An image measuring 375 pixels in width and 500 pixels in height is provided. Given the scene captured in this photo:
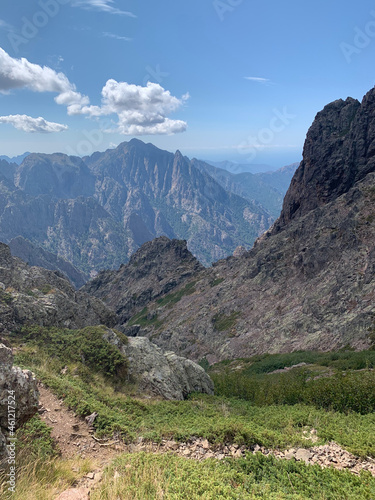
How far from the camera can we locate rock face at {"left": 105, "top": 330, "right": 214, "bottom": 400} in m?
22.0

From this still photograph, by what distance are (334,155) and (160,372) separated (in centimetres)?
9629

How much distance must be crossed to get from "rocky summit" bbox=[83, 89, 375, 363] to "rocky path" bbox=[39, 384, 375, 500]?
115 ft

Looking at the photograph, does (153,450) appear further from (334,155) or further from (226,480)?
(334,155)

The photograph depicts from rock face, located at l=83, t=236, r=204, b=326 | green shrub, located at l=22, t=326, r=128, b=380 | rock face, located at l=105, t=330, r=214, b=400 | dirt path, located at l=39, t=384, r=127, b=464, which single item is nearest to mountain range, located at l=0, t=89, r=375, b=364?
rock face, located at l=83, t=236, r=204, b=326

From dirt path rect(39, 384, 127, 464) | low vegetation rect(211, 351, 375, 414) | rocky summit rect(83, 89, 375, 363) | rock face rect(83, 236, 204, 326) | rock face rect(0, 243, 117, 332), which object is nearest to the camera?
dirt path rect(39, 384, 127, 464)

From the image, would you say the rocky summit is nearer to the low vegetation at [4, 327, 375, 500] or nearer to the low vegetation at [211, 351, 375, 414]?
the low vegetation at [211, 351, 375, 414]

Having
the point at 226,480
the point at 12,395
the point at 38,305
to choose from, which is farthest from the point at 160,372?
the point at 226,480

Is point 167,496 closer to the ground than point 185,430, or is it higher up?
higher up

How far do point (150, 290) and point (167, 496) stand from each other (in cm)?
12917

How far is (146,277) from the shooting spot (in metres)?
146

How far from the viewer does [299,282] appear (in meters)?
68.6

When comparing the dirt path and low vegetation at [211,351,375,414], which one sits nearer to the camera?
the dirt path

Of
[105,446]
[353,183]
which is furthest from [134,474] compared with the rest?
[353,183]

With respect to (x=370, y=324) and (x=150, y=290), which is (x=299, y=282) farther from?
(x=150, y=290)
